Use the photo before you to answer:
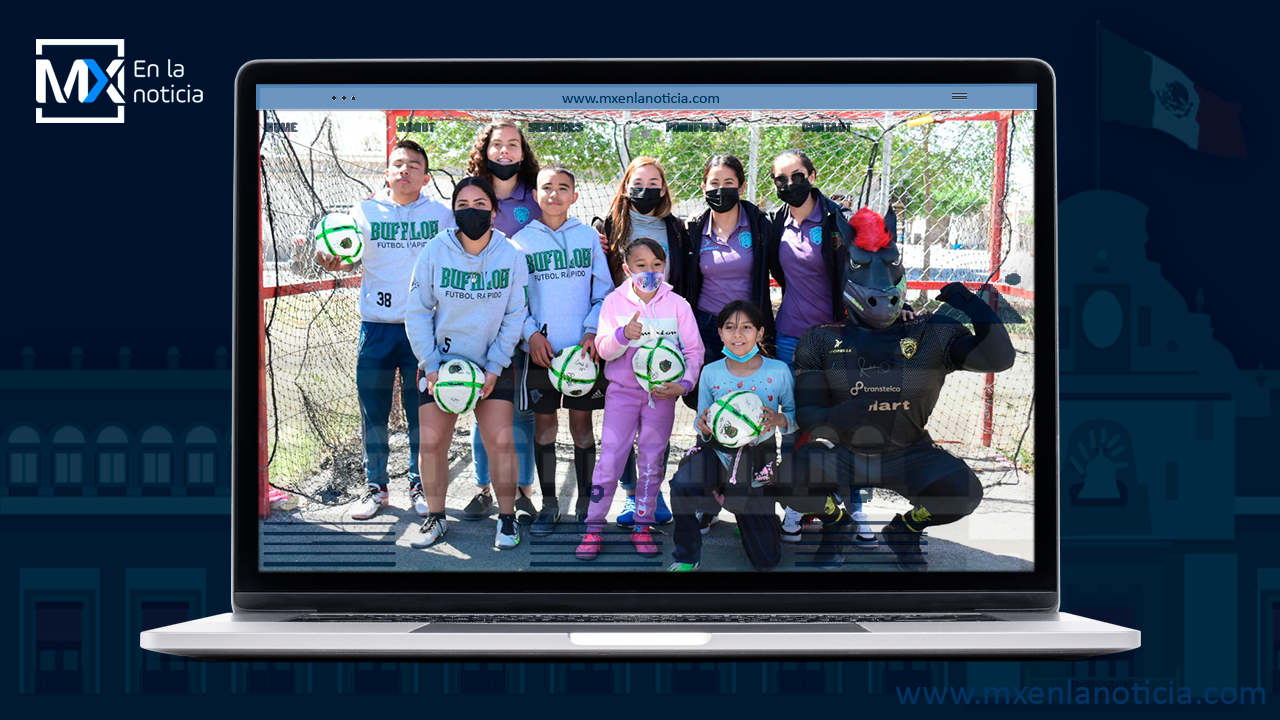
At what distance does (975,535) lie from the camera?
3.53m

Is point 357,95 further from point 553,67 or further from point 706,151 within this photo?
point 706,151

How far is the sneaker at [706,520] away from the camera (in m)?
3.59

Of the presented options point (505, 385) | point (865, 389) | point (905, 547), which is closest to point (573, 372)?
point (505, 385)

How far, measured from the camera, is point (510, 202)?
3.81 m

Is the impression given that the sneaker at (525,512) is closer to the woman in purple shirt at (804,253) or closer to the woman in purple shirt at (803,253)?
the woman in purple shirt at (803,253)

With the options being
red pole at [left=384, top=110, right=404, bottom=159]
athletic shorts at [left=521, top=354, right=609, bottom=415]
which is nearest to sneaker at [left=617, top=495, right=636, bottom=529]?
athletic shorts at [left=521, top=354, right=609, bottom=415]

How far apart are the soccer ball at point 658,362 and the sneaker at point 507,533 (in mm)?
669

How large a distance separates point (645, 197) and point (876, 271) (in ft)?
2.75

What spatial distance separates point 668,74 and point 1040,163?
A: 4.07 ft

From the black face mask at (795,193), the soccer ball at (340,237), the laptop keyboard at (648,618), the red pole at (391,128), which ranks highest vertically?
the red pole at (391,128)

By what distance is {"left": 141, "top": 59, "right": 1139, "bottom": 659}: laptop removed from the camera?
11.5 feet

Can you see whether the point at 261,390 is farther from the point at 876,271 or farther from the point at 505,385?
the point at 876,271

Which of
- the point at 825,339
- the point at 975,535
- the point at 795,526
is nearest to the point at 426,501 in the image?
the point at 795,526

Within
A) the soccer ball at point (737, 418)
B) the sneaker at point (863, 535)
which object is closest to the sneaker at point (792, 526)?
the sneaker at point (863, 535)
